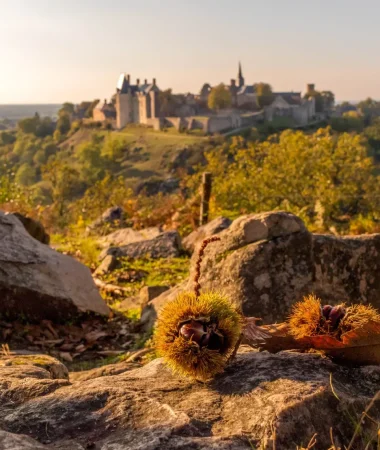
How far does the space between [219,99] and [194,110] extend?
261 inches

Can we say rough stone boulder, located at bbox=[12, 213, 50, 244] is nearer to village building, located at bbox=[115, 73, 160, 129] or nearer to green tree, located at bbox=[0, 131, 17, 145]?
village building, located at bbox=[115, 73, 160, 129]

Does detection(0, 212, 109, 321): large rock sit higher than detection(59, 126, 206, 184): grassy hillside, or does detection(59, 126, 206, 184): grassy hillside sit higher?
detection(0, 212, 109, 321): large rock

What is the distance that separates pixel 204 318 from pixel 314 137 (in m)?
28.0

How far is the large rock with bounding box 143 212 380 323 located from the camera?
513 centimetres

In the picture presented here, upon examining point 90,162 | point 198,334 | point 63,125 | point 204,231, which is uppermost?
point 63,125

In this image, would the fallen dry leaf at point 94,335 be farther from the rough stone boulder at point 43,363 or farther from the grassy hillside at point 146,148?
the grassy hillside at point 146,148

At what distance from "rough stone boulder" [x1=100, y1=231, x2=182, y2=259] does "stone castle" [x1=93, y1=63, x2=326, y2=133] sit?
104 m

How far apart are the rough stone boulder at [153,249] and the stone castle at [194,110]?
10448 cm

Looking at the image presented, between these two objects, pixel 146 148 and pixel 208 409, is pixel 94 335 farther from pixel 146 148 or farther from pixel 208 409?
pixel 146 148

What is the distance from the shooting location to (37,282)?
7.50m

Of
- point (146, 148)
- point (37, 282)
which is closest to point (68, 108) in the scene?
point (146, 148)

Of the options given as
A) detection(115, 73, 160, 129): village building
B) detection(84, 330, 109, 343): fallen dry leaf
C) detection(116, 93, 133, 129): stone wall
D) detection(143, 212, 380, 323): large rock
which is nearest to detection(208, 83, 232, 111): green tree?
detection(115, 73, 160, 129): village building

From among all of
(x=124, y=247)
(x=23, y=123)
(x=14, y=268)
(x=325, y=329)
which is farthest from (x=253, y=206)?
(x=23, y=123)

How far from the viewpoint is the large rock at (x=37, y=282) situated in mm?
7344
